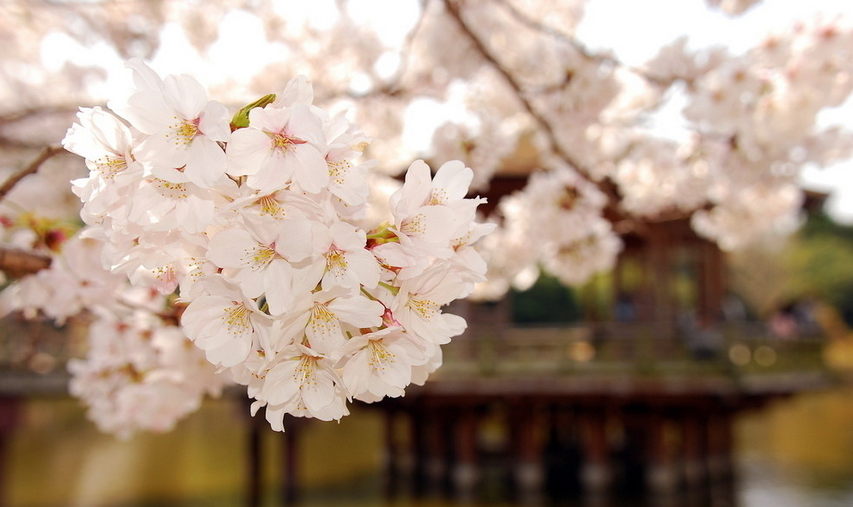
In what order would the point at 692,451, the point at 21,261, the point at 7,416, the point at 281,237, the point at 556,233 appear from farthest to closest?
the point at 692,451
the point at 7,416
the point at 556,233
the point at 21,261
the point at 281,237

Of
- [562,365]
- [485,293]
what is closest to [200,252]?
[485,293]

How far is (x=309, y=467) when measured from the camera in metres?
14.9

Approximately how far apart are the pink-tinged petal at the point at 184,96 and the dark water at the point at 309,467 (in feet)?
32.9

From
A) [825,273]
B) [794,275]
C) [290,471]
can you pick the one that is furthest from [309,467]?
[825,273]

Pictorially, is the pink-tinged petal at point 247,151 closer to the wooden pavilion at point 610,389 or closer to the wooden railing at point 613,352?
the wooden pavilion at point 610,389

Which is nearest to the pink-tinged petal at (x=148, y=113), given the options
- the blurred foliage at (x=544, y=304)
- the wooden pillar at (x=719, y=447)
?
the wooden pillar at (x=719, y=447)

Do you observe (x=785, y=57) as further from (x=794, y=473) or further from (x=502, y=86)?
(x=794, y=473)

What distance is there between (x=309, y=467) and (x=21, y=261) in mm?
14106

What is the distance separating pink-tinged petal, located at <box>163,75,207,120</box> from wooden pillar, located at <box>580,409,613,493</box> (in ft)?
38.8

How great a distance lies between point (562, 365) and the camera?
1048cm

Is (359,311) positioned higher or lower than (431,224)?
lower

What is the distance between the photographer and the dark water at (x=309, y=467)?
1203 cm

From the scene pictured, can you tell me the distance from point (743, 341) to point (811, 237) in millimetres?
23208

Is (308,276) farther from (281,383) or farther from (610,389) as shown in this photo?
(610,389)
